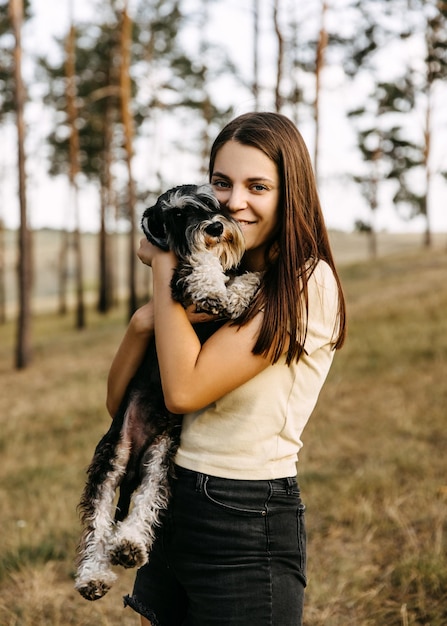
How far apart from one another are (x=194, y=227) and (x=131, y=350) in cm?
61

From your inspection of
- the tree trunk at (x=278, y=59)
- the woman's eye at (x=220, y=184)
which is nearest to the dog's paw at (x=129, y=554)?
the woman's eye at (x=220, y=184)

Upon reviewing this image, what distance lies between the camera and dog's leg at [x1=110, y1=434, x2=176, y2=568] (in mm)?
2410

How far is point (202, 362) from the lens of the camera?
2109mm

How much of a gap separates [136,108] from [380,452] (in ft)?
68.9

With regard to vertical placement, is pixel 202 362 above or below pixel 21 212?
below

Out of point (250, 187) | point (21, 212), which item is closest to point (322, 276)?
point (250, 187)

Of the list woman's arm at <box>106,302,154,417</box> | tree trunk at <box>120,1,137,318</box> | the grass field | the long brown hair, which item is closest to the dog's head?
the long brown hair

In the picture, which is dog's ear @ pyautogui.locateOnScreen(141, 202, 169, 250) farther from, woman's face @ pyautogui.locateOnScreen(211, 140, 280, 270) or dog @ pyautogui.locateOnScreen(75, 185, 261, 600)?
woman's face @ pyautogui.locateOnScreen(211, 140, 280, 270)

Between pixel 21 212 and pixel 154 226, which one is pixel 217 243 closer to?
pixel 154 226

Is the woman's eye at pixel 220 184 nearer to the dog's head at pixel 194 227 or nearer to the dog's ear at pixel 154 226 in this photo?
the dog's head at pixel 194 227

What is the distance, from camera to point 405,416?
8.98 m

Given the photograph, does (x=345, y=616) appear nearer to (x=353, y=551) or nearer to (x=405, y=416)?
(x=353, y=551)

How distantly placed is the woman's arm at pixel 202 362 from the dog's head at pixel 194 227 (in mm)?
534

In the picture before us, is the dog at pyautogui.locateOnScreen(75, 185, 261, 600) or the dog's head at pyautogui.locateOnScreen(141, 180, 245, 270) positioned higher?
the dog's head at pyautogui.locateOnScreen(141, 180, 245, 270)
